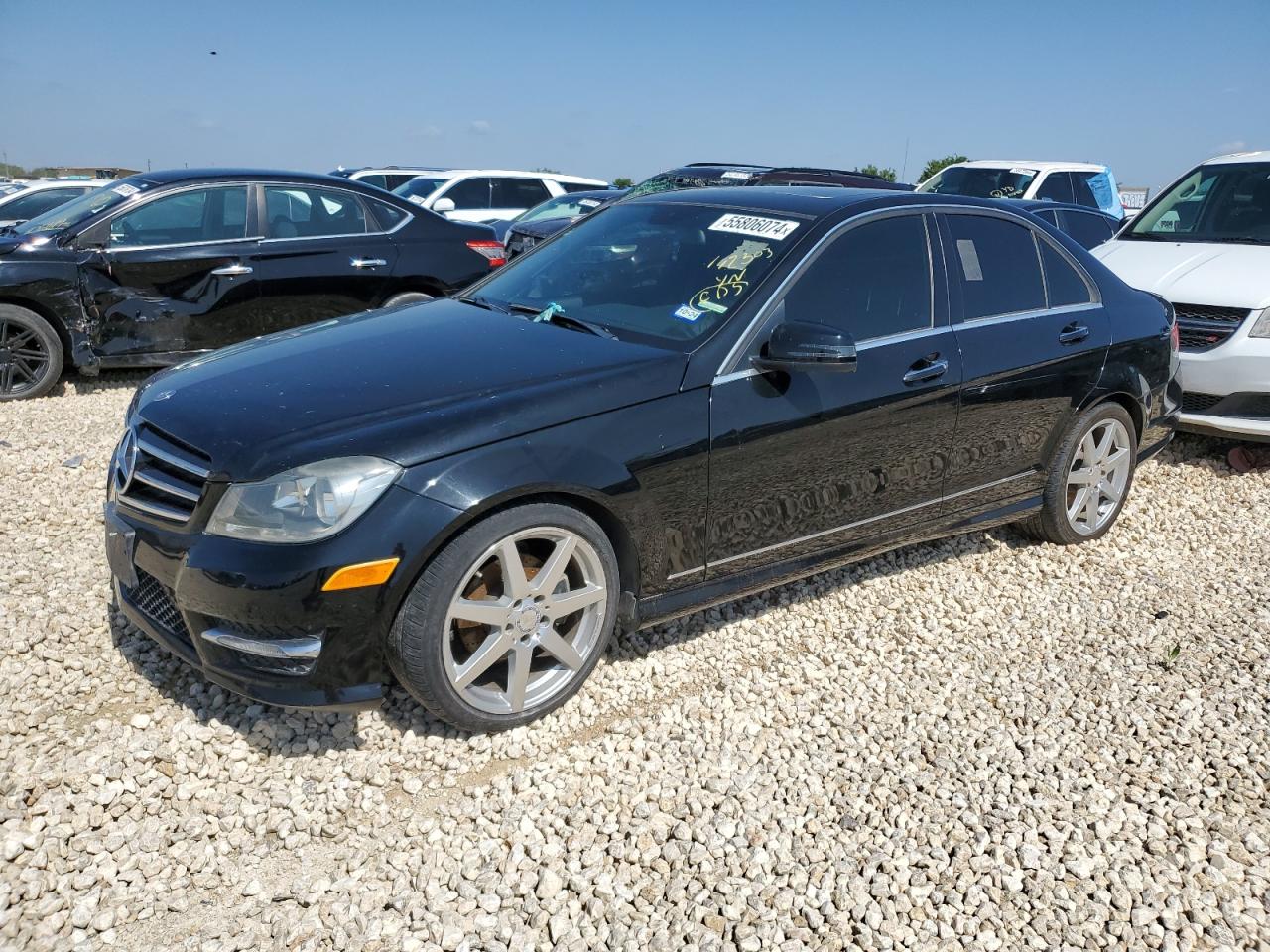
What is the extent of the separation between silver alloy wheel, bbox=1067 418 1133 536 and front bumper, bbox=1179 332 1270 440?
132 cm

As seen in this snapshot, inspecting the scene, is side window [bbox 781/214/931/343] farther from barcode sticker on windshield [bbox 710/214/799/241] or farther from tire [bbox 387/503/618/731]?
tire [bbox 387/503/618/731]

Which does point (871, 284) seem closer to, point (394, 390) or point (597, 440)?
point (597, 440)

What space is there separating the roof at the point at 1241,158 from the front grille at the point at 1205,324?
1815 millimetres

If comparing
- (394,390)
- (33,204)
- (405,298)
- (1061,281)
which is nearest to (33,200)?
(33,204)

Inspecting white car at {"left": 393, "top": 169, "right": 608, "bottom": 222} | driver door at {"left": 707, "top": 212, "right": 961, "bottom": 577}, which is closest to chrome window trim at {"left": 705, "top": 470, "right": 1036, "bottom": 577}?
driver door at {"left": 707, "top": 212, "right": 961, "bottom": 577}

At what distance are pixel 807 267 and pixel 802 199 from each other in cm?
53

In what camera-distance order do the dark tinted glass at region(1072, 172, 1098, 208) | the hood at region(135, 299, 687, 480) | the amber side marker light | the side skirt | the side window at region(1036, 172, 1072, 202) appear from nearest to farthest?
1. the amber side marker light
2. the hood at region(135, 299, 687, 480)
3. the side skirt
4. the side window at region(1036, 172, 1072, 202)
5. the dark tinted glass at region(1072, 172, 1098, 208)

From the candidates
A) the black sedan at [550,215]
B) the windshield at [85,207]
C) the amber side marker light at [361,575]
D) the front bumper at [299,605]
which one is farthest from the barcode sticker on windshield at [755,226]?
the black sedan at [550,215]

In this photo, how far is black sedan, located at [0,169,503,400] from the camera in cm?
683

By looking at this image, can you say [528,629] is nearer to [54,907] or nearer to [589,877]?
[589,877]

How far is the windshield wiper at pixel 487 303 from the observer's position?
3977 mm

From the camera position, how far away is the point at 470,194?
1483 cm

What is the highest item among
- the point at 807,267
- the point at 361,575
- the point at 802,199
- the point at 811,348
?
the point at 802,199

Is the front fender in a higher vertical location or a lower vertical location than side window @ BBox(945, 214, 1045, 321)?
lower
